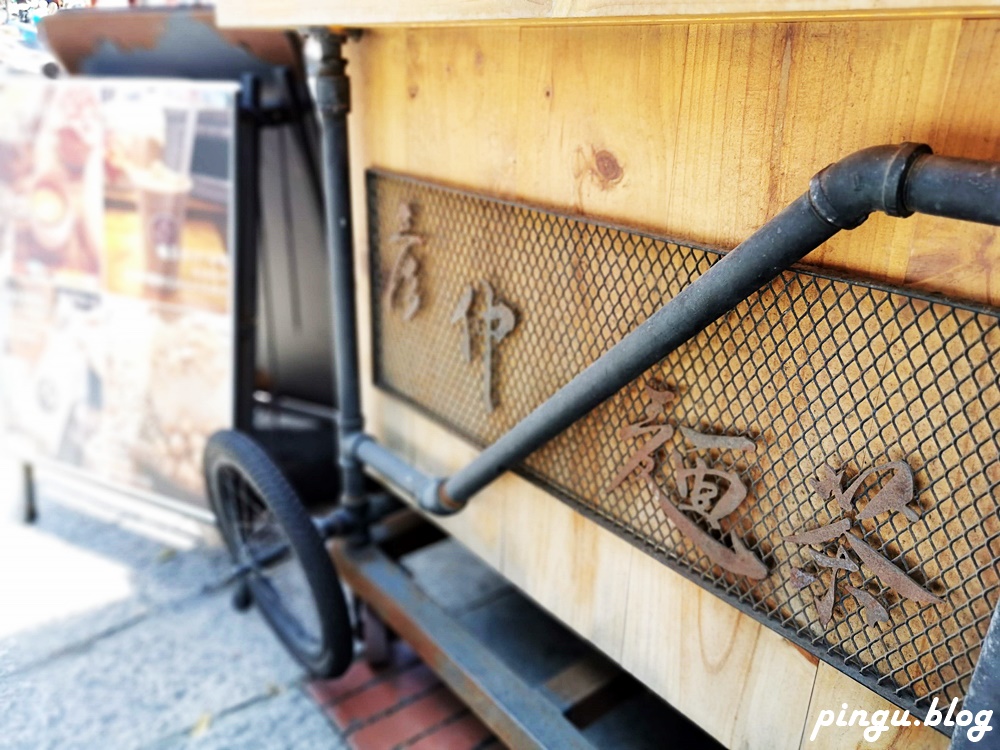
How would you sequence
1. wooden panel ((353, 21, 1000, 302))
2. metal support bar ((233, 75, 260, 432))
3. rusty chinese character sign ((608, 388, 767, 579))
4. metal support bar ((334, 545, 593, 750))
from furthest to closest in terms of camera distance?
1. metal support bar ((233, 75, 260, 432))
2. metal support bar ((334, 545, 593, 750))
3. rusty chinese character sign ((608, 388, 767, 579))
4. wooden panel ((353, 21, 1000, 302))

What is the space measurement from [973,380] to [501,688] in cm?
100

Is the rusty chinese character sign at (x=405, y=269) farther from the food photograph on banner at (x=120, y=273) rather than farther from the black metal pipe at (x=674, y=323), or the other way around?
the food photograph on banner at (x=120, y=273)

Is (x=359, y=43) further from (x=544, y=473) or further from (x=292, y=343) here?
(x=292, y=343)

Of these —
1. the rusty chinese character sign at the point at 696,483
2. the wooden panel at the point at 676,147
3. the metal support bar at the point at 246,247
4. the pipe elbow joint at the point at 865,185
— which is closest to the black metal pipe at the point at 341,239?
the wooden panel at the point at 676,147

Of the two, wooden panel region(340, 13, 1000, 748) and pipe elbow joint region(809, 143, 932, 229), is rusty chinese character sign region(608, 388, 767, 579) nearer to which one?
wooden panel region(340, 13, 1000, 748)

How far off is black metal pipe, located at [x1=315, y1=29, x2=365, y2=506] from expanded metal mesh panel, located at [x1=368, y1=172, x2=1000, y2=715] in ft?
0.94

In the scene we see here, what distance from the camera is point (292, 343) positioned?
264 cm

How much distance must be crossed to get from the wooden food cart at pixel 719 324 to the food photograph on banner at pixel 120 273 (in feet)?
2.28

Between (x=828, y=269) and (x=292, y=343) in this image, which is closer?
(x=828, y=269)

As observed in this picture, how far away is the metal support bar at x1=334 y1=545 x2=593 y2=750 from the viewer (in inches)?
57.2

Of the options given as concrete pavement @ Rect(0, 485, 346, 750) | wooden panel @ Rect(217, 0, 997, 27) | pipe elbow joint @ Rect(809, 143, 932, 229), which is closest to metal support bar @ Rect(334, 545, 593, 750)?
concrete pavement @ Rect(0, 485, 346, 750)

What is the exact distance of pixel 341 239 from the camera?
179 centimetres

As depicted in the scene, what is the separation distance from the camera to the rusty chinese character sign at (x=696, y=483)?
1108 millimetres

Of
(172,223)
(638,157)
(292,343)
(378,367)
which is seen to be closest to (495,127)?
(638,157)
